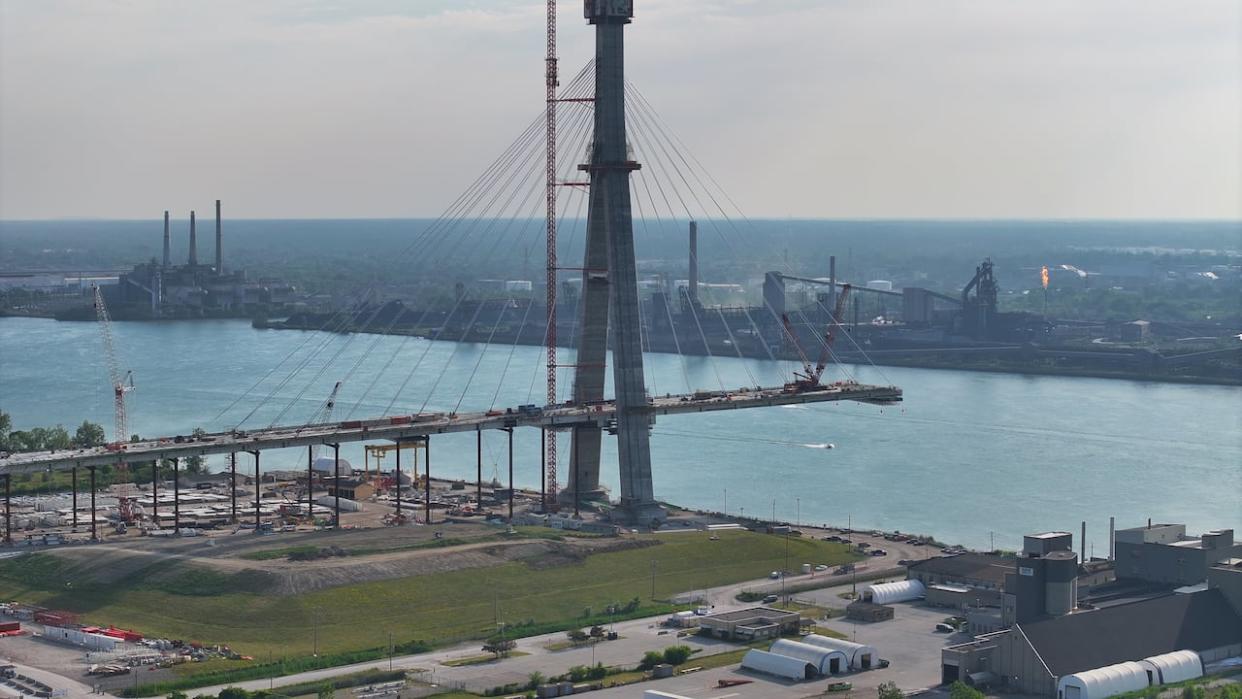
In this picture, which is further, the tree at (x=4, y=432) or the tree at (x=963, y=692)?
the tree at (x=4, y=432)

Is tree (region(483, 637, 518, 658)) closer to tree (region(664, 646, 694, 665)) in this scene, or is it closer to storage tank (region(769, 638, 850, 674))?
tree (region(664, 646, 694, 665))

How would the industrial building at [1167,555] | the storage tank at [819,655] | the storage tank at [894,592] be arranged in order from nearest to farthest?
the storage tank at [819,655]
the industrial building at [1167,555]
the storage tank at [894,592]

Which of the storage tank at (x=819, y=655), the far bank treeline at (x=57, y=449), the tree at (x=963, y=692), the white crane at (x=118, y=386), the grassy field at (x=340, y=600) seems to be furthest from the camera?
the white crane at (x=118, y=386)

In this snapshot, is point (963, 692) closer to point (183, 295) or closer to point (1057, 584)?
point (1057, 584)

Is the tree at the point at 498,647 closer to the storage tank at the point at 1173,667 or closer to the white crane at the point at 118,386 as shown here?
the storage tank at the point at 1173,667

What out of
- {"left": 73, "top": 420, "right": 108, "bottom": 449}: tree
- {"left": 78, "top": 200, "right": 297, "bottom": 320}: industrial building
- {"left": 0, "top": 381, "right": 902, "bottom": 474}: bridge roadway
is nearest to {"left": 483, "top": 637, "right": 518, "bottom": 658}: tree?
{"left": 0, "top": 381, "right": 902, "bottom": 474}: bridge roadway

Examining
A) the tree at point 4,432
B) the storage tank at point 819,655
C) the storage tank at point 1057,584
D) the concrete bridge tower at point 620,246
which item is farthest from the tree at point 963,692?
the tree at point 4,432
